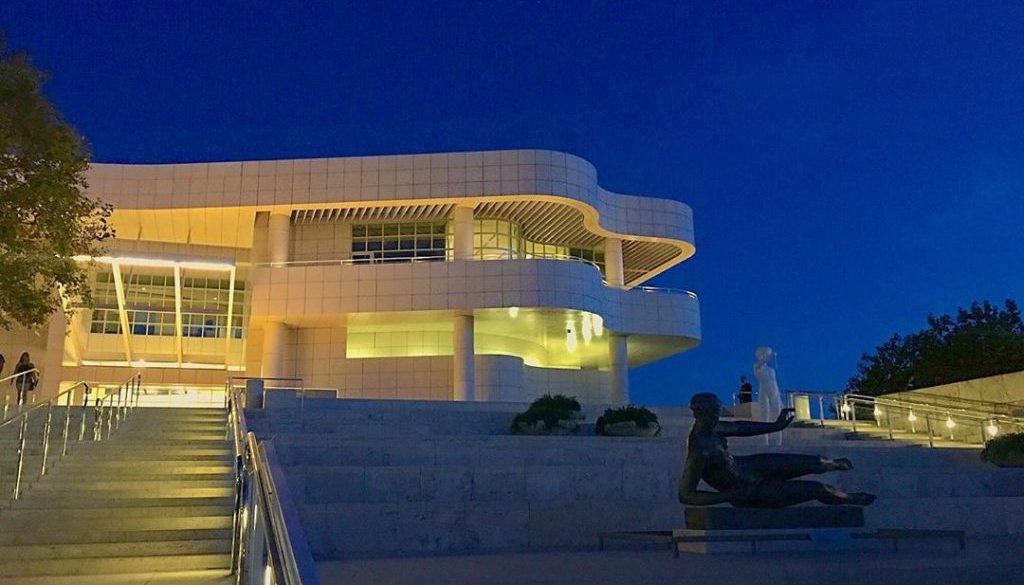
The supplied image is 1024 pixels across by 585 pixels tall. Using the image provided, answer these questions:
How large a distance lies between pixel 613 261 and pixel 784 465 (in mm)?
28268

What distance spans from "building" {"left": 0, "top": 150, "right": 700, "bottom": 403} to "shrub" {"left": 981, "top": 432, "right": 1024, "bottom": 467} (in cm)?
1701

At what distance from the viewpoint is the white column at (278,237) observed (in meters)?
33.0

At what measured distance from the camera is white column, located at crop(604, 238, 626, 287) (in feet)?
123

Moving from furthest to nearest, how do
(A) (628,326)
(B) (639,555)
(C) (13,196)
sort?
(A) (628,326)
(C) (13,196)
(B) (639,555)

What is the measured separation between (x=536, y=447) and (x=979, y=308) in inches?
1581

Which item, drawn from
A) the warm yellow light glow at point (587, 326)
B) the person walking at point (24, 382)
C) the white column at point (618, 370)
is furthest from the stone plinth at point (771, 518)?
the white column at point (618, 370)

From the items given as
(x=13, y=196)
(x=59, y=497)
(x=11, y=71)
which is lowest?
(x=59, y=497)

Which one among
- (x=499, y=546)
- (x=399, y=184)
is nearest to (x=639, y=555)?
(x=499, y=546)

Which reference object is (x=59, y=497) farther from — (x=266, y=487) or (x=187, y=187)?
(x=187, y=187)

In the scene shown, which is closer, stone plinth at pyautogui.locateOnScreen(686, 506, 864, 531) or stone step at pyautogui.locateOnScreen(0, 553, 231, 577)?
stone step at pyautogui.locateOnScreen(0, 553, 231, 577)

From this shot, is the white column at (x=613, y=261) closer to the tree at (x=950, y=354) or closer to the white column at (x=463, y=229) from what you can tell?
the white column at (x=463, y=229)

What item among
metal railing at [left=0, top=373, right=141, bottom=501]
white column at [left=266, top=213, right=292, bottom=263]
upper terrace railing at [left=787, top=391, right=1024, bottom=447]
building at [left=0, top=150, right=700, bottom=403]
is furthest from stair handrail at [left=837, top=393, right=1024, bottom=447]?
white column at [left=266, top=213, right=292, bottom=263]

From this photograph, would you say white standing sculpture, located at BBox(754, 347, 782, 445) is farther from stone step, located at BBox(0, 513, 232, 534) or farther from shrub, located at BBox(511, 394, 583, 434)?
stone step, located at BBox(0, 513, 232, 534)

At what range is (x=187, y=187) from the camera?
32906 mm
